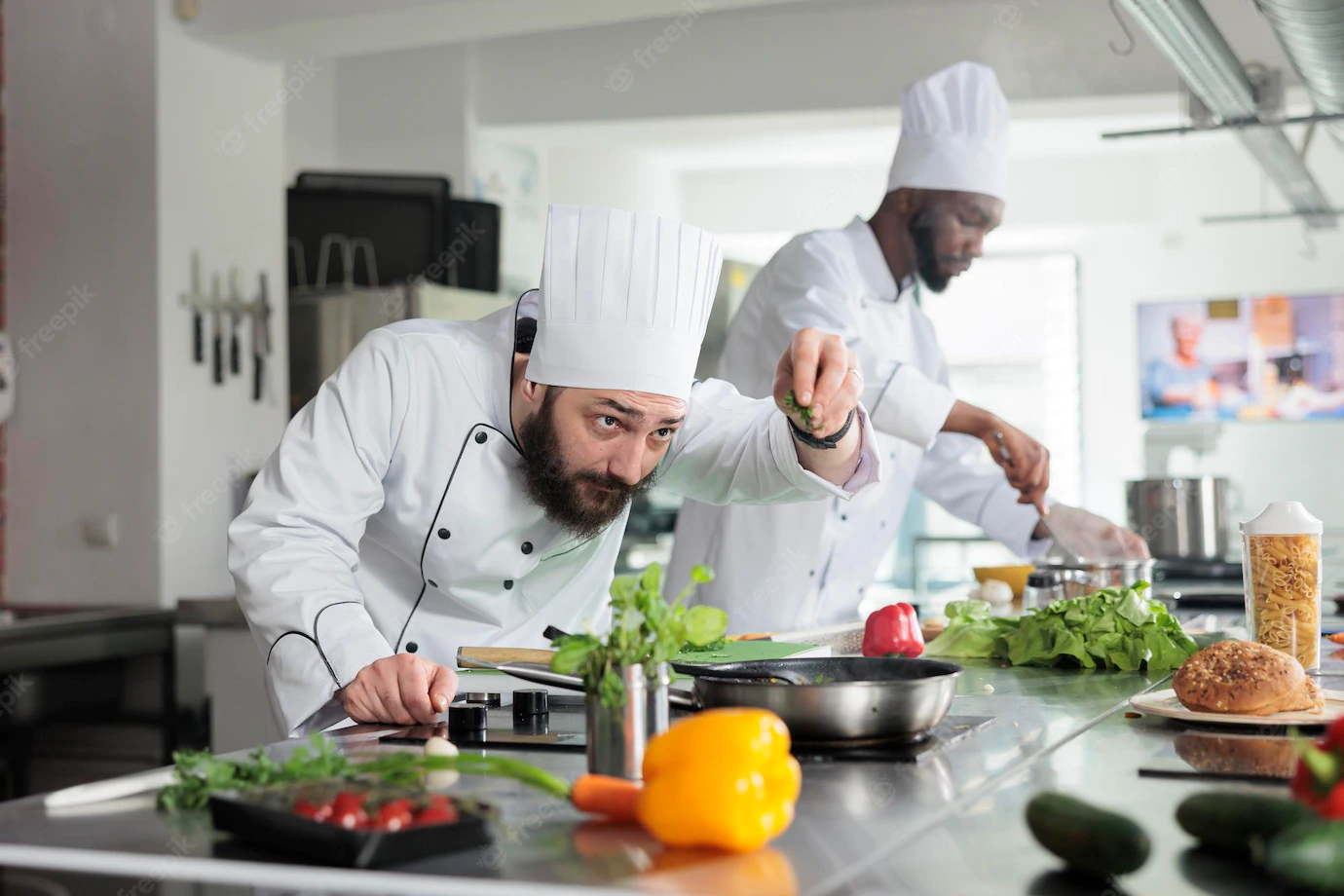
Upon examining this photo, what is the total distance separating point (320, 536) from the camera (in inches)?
74.9

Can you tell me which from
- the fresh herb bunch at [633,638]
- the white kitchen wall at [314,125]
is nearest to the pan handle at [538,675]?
the fresh herb bunch at [633,638]

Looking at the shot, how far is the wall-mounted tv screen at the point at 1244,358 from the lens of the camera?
9078 mm

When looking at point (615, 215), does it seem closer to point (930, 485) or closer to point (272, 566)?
point (272, 566)

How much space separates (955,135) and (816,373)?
1.62 metres

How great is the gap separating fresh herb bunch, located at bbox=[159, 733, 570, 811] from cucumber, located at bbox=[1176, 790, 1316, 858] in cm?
45

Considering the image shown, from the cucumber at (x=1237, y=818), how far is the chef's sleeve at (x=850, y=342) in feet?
5.19

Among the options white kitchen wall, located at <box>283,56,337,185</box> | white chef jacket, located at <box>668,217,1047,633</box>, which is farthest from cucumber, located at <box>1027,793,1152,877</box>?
white kitchen wall, located at <box>283,56,337,185</box>

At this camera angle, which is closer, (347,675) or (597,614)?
(347,675)

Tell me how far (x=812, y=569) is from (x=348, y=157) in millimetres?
3755

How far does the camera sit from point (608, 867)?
0.94m

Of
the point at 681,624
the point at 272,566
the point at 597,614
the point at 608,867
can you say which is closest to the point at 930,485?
the point at 597,614

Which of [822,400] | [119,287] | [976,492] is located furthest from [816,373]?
[119,287]

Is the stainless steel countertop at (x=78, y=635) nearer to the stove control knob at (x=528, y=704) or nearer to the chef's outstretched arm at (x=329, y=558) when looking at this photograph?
the chef's outstretched arm at (x=329, y=558)

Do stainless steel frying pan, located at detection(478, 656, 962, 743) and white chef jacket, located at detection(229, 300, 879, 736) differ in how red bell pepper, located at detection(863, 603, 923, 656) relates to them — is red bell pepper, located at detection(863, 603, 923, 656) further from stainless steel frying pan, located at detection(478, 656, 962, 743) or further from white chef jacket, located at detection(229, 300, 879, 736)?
stainless steel frying pan, located at detection(478, 656, 962, 743)
